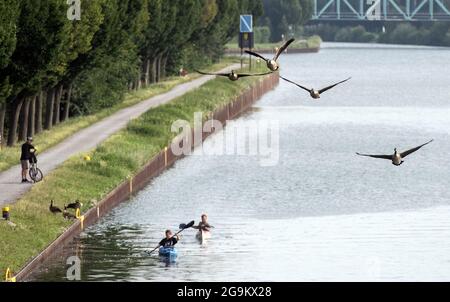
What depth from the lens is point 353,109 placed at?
148 meters

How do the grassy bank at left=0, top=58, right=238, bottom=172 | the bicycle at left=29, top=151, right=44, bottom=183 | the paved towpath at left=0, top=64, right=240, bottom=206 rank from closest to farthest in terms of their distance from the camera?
the paved towpath at left=0, top=64, right=240, bottom=206 → the bicycle at left=29, top=151, right=44, bottom=183 → the grassy bank at left=0, top=58, right=238, bottom=172

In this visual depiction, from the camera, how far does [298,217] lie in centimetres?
7519

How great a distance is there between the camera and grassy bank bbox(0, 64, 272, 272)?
58.0m

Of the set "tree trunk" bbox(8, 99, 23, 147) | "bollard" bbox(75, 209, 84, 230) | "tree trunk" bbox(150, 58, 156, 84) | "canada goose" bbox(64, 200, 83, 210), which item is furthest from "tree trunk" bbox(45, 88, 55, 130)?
"tree trunk" bbox(150, 58, 156, 84)

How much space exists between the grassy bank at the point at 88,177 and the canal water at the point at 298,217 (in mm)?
1203

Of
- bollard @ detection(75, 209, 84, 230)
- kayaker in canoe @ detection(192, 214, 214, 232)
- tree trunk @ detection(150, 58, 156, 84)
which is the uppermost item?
tree trunk @ detection(150, 58, 156, 84)

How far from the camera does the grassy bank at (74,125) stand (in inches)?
3098

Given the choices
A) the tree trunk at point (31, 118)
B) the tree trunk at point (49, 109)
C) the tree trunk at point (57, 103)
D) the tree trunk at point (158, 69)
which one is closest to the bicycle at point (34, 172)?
the tree trunk at point (31, 118)

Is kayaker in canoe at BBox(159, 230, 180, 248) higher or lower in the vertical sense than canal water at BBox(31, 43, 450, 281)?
higher

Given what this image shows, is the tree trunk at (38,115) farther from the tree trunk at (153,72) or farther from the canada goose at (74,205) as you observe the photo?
the tree trunk at (153,72)

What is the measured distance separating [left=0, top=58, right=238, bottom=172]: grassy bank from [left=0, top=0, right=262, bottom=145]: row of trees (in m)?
0.91

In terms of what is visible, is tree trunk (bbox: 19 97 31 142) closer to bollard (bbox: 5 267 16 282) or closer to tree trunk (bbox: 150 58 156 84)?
bollard (bbox: 5 267 16 282)
